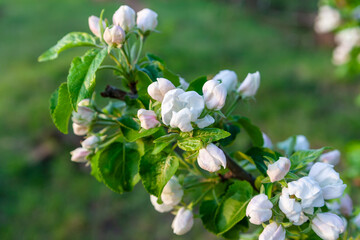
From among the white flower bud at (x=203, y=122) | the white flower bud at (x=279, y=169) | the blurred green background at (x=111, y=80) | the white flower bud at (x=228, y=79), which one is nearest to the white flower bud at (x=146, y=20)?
the white flower bud at (x=228, y=79)

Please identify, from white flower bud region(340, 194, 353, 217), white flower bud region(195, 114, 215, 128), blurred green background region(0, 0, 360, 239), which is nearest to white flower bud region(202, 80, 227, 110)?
white flower bud region(195, 114, 215, 128)

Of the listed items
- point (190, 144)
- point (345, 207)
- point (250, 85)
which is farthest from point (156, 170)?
point (345, 207)

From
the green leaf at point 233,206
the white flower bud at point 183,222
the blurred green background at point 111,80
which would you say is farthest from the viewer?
the blurred green background at point 111,80

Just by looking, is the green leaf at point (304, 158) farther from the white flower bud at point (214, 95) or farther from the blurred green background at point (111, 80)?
the blurred green background at point (111, 80)

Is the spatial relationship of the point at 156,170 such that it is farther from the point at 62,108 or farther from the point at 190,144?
the point at 62,108

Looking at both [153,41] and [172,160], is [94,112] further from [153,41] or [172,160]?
[153,41]

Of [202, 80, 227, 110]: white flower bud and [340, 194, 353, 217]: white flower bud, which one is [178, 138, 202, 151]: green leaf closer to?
[202, 80, 227, 110]: white flower bud
